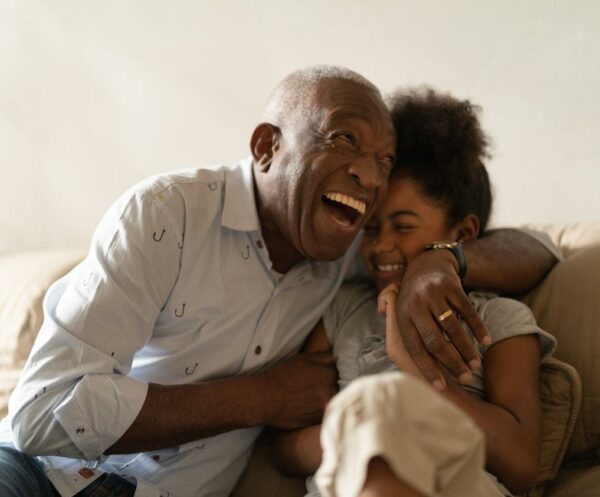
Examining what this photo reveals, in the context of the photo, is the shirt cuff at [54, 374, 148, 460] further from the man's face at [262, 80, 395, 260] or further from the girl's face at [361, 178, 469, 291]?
the girl's face at [361, 178, 469, 291]

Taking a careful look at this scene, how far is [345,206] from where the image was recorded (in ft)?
3.78

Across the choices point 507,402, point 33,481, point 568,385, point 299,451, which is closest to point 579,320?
point 568,385

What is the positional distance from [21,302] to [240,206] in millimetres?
802

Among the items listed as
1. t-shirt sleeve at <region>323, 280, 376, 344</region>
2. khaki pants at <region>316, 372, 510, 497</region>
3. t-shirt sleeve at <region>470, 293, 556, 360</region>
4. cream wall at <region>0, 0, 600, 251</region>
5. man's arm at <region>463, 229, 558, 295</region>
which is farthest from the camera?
cream wall at <region>0, 0, 600, 251</region>

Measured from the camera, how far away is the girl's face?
1.18 m

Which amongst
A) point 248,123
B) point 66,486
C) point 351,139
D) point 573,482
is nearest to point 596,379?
point 573,482

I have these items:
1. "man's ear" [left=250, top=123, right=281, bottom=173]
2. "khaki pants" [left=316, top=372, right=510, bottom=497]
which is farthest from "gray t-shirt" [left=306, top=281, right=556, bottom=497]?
"khaki pants" [left=316, top=372, right=510, bottom=497]

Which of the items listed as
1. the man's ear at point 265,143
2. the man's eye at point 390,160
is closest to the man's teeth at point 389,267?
the man's eye at point 390,160

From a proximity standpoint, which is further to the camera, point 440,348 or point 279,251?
point 279,251

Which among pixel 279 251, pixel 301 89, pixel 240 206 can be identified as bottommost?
pixel 279 251

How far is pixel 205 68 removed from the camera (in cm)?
192

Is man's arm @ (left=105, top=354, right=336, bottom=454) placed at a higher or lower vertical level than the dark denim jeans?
higher

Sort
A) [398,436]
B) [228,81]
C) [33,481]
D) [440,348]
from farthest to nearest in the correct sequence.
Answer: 1. [228,81]
2. [33,481]
3. [440,348]
4. [398,436]

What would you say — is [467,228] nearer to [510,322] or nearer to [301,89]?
[510,322]
